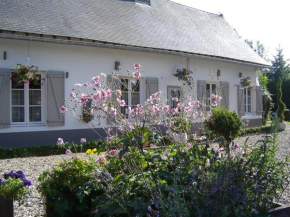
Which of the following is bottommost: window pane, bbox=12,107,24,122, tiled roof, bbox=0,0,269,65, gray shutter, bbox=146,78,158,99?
Result: window pane, bbox=12,107,24,122

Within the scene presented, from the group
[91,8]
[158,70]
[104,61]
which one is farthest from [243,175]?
[91,8]

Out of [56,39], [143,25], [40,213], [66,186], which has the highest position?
[143,25]

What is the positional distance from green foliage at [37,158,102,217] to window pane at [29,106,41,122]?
19.4 feet

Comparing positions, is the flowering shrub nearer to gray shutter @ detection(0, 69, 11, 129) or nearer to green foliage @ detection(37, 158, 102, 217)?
green foliage @ detection(37, 158, 102, 217)

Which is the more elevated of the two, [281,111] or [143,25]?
[143,25]

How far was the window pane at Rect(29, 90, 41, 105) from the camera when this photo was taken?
29.9ft

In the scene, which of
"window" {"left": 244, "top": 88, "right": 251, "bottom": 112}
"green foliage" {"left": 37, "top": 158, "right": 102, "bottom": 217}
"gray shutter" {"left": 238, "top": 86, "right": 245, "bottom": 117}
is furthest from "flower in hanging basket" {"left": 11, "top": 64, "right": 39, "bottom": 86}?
"window" {"left": 244, "top": 88, "right": 251, "bottom": 112}

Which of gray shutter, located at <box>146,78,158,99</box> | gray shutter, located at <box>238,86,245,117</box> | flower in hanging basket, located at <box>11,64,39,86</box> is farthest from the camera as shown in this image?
gray shutter, located at <box>238,86,245,117</box>

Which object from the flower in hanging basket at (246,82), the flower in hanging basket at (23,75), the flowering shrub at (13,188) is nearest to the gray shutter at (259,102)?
the flower in hanging basket at (246,82)

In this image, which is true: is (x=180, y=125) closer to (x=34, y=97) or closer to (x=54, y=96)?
(x=54, y=96)

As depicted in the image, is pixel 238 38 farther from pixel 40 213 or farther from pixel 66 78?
pixel 40 213

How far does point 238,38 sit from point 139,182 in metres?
15.9

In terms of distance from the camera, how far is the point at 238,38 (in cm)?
1766

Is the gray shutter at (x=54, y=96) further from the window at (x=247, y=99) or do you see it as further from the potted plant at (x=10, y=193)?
the window at (x=247, y=99)
